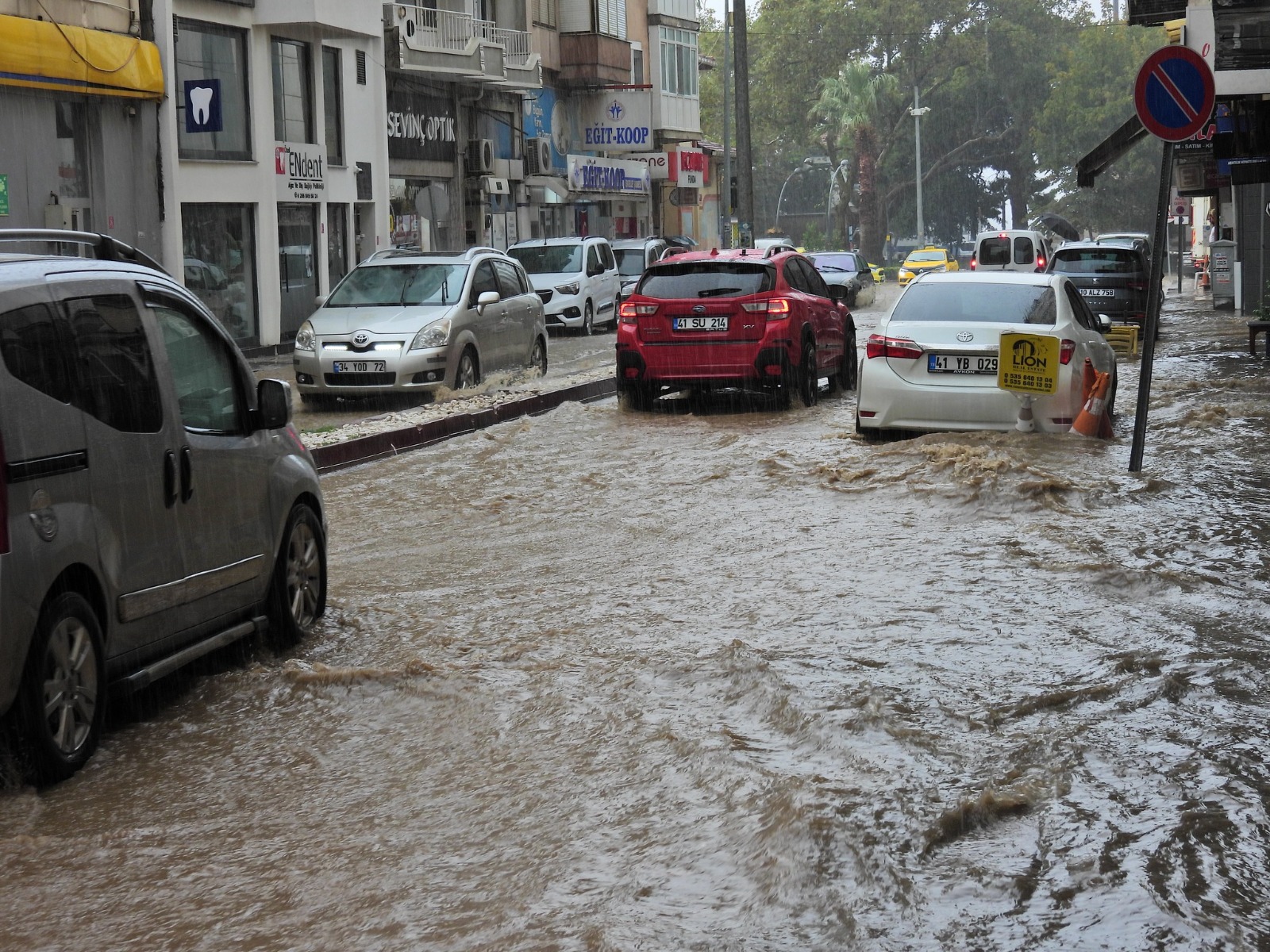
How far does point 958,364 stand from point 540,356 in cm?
894

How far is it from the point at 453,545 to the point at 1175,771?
5.29m

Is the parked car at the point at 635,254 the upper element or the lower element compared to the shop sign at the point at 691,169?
lower

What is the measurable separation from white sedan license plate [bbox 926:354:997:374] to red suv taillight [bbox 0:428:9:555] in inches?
352

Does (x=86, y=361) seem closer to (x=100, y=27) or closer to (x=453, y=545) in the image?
(x=453, y=545)

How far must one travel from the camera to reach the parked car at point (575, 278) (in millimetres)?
31781

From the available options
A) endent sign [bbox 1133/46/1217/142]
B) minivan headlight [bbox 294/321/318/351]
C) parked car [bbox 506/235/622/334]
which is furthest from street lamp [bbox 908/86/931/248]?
endent sign [bbox 1133/46/1217/142]

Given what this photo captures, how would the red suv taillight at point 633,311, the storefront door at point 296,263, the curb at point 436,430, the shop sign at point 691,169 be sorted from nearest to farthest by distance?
the curb at point 436,430 < the red suv taillight at point 633,311 < the storefront door at point 296,263 < the shop sign at point 691,169

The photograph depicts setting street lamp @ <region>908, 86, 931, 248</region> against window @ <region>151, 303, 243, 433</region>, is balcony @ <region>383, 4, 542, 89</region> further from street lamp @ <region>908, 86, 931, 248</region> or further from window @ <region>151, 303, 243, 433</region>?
street lamp @ <region>908, 86, 931, 248</region>

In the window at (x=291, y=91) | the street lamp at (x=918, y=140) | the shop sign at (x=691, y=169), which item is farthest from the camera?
the street lamp at (x=918, y=140)

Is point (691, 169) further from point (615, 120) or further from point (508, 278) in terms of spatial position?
point (508, 278)

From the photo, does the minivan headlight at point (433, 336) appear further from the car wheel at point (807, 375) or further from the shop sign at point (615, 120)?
the shop sign at point (615, 120)

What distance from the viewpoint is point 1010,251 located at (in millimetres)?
36844

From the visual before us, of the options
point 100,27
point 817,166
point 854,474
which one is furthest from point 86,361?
point 817,166

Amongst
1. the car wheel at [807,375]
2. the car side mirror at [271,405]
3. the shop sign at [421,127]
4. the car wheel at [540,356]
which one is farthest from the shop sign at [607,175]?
the car side mirror at [271,405]
